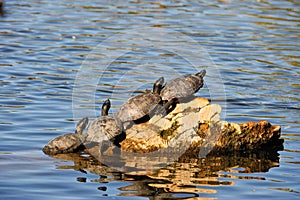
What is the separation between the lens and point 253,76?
12.7m

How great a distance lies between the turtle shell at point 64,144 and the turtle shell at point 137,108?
63 centimetres

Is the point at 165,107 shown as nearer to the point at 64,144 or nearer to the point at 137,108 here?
the point at 137,108

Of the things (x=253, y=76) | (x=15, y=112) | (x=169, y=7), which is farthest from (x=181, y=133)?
(x=169, y=7)

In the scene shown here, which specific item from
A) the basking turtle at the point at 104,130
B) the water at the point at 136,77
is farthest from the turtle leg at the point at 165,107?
the water at the point at 136,77

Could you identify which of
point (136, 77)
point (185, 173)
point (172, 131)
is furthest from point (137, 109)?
point (136, 77)

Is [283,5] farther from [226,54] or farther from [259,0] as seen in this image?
[226,54]

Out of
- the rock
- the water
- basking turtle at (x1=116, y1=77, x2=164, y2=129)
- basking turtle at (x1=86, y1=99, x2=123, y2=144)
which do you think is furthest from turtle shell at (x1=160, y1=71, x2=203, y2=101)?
the water

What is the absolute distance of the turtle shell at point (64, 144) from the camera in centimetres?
807

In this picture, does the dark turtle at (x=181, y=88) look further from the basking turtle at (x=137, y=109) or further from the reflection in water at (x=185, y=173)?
the reflection in water at (x=185, y=173)

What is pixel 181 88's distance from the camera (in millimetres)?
8820

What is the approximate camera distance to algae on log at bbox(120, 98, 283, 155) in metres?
8.22

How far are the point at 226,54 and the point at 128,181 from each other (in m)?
7.70

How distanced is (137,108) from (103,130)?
0.54 m

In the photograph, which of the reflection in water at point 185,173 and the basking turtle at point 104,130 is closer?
the reflection in water at point 185,173
